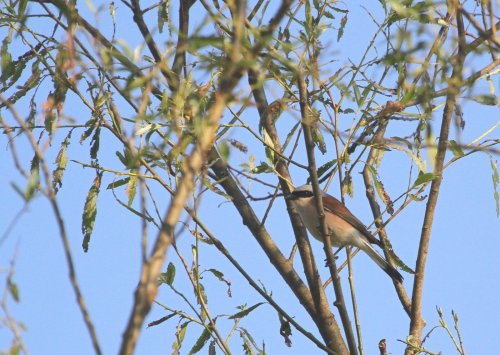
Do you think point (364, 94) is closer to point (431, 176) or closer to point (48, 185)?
point (431, 176)

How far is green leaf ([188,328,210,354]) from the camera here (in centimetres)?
302

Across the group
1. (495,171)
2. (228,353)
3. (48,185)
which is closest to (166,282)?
(228,353)

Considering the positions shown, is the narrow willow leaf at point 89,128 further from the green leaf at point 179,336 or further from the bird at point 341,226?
the bird at point 341,226

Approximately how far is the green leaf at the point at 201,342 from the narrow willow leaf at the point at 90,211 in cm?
57

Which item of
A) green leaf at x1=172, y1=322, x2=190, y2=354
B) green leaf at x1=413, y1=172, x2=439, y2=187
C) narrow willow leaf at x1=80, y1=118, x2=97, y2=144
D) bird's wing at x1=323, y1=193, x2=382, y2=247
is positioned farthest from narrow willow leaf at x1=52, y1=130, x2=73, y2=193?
bird's wing at x1=323, y1=193, x2=382, y2=247

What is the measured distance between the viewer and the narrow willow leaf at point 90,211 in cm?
301

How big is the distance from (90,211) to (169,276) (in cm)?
42

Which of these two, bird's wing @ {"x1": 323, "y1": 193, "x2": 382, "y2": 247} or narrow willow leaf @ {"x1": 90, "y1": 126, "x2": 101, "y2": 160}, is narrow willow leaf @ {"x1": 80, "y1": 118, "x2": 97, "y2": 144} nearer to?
narrow willow leaf @ {"x1": 90, "y1": 126, "x2": 101, "y2": 160}

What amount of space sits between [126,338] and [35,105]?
2299 millimetres

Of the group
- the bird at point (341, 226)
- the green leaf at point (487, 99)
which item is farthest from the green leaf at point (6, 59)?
the bird at point (341, 226)

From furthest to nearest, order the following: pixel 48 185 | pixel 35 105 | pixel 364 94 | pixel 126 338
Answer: pixel 35 105 → pixel 364 94 → pixel 48 185 → pixel 126 338

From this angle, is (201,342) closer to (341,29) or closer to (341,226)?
(341,29)

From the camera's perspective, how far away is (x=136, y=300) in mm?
1080

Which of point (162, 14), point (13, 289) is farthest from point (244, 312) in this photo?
point (13, 289)
